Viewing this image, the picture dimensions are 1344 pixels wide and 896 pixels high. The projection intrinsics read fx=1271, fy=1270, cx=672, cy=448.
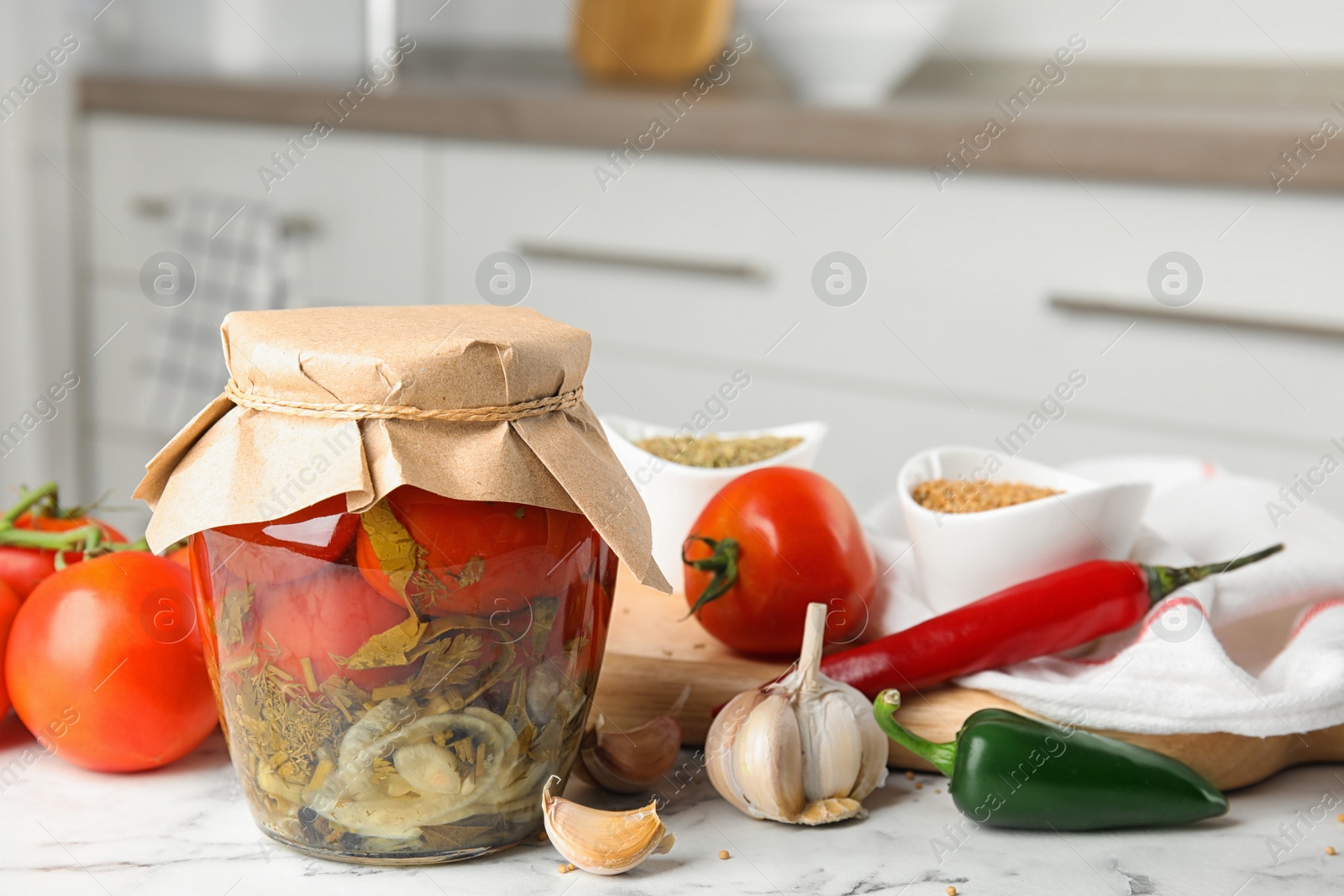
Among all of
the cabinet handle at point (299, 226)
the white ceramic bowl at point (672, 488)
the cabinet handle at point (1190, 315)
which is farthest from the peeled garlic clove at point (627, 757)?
the cabinet handle at point (299, 226)

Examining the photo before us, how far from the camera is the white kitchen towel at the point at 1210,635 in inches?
27.1

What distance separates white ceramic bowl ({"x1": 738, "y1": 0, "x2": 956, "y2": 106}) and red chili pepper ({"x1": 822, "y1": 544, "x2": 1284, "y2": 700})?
145 centimetres

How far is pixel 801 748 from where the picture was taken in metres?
0.63

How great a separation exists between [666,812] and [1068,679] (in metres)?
0.26

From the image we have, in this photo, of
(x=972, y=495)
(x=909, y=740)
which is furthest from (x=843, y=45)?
(x=909, y=740)

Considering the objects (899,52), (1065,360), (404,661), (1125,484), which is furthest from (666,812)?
(899,52)

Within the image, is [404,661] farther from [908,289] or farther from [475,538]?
[908,289]

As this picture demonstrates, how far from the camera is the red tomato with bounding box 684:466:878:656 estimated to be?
77 centimetres

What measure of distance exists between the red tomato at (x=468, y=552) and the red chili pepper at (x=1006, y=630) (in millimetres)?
259

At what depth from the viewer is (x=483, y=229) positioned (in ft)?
6.98

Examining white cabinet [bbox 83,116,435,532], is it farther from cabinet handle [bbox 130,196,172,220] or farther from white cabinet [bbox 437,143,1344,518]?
white cabinet [bbox 437,143,1344,518]

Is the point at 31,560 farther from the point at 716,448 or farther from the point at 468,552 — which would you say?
the point at 716,448

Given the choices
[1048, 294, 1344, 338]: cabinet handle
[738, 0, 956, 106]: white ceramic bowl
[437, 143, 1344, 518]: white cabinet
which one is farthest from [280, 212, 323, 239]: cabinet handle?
[1048, 294, 1344, 338]: cabinet handle

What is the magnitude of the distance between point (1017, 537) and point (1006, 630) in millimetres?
72
